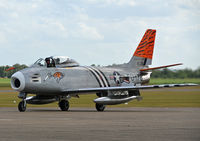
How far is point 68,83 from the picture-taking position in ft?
92.2

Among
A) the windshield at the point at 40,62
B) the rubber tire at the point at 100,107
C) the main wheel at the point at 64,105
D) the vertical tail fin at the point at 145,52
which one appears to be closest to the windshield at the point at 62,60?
the windshield at the point at 40,62

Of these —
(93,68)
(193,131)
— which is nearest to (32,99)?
(93,68)

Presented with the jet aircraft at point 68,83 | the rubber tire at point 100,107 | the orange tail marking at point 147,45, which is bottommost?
the rubber tire at point 100,107

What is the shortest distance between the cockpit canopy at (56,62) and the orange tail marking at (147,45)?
732cm

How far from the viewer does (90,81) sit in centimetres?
2941

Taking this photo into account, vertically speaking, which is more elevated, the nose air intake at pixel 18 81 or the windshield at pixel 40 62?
the windshield at pixel 40 62

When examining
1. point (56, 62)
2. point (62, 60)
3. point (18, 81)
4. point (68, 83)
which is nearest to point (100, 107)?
point (68, 83)

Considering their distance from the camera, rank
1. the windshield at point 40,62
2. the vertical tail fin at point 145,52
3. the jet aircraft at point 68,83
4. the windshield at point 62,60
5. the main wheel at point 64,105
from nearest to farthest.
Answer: the jet aircraft at point 68,83 < the windshield at point 40,62 < the windshield at point 62,60 < the main wheel at point 64,105 < the vertical tail fin at point 145,52

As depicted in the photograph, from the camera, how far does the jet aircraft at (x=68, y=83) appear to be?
2612 centimetres

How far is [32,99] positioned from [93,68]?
4.46 m

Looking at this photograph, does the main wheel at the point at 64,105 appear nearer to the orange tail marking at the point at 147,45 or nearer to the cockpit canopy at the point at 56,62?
the cockpit canopy at the point at 56,62

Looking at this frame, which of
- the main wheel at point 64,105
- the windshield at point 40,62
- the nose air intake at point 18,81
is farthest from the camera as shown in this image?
the main wheel at point 64,105

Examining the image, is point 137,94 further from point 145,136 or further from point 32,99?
point 145,136

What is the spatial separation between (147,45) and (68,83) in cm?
851
